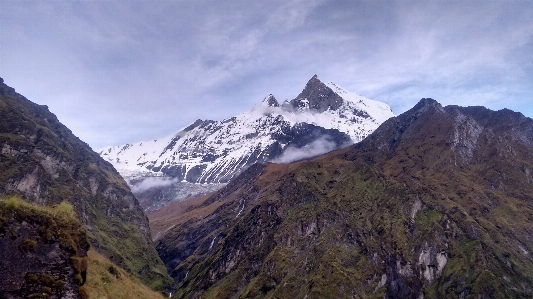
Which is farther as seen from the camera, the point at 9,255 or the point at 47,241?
the point at 47,241

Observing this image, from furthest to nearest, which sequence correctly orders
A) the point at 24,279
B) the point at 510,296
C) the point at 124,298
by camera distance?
the point at 510,296, the point at 124,298, the point at 24,279

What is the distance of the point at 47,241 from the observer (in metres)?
26.5

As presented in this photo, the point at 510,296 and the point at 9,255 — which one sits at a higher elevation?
the point at 9,255

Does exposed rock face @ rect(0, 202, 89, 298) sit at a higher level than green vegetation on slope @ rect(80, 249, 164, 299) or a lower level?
higher

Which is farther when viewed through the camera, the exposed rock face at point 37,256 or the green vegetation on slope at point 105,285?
the green vegetation on slope at point 105,285

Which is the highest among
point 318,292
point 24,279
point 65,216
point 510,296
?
point 65,216

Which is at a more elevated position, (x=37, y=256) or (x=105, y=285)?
(x=37, y=256)

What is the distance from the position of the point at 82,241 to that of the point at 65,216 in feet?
8.18

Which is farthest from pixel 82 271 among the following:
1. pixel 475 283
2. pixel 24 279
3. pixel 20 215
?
pixel 475 283

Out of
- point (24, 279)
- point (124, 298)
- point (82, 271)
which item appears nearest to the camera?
point (24, 279)

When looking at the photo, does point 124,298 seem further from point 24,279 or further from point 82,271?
point 24,279

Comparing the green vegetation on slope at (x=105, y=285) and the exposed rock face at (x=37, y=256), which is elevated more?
the exposed rock face at (x=37, y=256)

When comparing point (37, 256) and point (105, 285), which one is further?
point (105, 285)

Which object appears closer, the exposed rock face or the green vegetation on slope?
the exposed rock face
